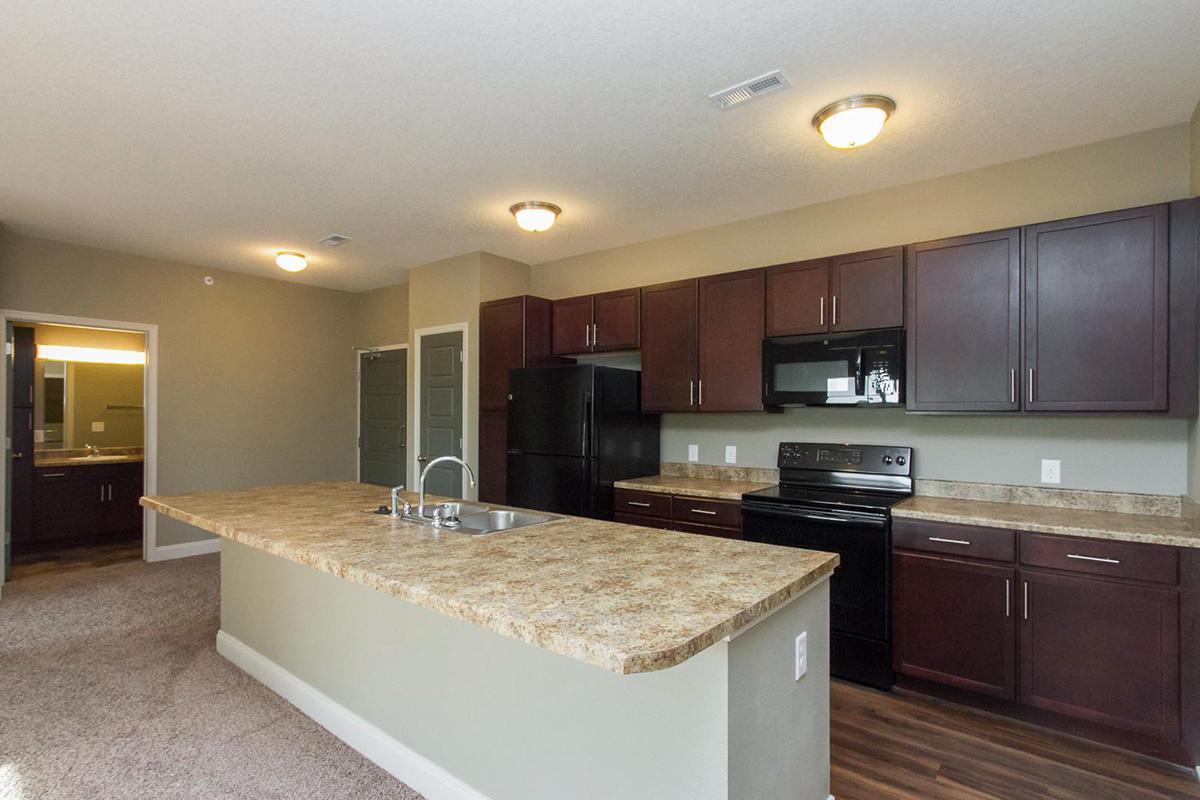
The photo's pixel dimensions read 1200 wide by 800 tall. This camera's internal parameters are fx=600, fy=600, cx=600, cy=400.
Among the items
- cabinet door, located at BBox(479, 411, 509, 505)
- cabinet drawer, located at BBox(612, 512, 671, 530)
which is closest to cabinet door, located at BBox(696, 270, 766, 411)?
cabinet drawer, located at BBox(612, 512, 671, 530)

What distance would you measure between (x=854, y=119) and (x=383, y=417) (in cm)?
513

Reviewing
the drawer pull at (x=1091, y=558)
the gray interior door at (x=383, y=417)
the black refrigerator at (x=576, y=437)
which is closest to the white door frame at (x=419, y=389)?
the gray interior door at (x=383, y=417)

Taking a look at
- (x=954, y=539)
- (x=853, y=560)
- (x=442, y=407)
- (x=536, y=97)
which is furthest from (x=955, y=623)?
(x=442, y=407)

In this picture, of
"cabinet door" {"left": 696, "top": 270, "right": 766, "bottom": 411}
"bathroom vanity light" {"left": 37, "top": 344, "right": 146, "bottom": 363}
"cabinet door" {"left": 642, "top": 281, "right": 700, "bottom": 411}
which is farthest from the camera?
"bathroom vanity light" {"left": 37, "top": 344, "right": 146, "bottom": 363}

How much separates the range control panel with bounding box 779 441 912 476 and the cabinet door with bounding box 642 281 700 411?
0.67 m

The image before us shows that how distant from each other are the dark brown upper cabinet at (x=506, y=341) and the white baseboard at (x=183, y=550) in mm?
2774

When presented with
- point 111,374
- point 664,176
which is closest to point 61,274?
point 111,374

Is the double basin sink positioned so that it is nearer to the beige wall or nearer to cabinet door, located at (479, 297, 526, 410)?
cabinet door, located at (479, 297, 526, 410)

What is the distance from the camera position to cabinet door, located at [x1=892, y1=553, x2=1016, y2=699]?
2520mm

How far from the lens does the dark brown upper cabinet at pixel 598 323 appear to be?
161 inches

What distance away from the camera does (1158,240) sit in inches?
95.1

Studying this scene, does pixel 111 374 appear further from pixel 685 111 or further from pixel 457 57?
pixel 685 111

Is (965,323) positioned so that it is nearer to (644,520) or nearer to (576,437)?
(644,520)

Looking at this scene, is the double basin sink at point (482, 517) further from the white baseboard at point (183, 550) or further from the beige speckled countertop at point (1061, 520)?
the white baseboard at point (183, 550)
